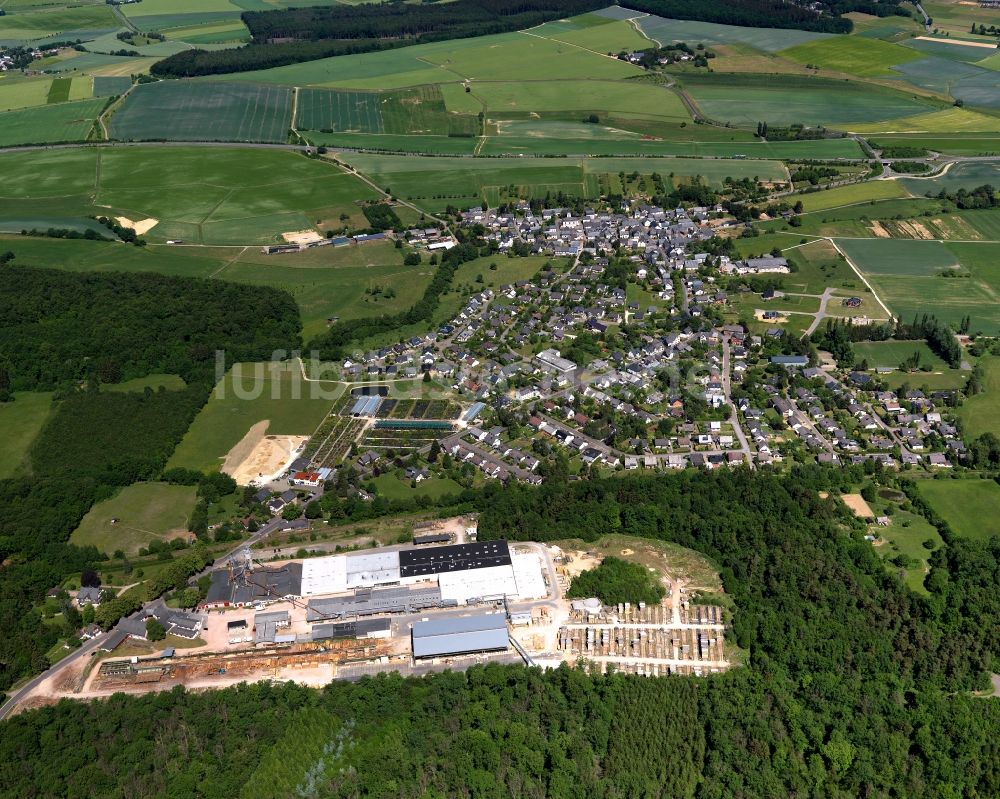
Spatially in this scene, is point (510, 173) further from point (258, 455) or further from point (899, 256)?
point (258, 455)

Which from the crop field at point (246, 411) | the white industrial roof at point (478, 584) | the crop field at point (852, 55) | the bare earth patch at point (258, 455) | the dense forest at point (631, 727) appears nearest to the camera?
the dense forest at point (631, 727)

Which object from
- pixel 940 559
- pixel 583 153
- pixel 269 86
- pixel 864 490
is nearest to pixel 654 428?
pixel 864 490

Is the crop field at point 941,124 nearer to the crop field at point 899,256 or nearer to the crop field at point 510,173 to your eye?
the crop field at point 510,173

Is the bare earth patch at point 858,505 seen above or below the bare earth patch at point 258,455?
above

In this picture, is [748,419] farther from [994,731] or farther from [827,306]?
[994,731]

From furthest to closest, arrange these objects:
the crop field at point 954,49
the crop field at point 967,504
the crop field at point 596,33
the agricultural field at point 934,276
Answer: the crop field at point 596,33 < the crop field at point 954,49 < the agricultural field at point 934,276 < the crop field at point 967,504

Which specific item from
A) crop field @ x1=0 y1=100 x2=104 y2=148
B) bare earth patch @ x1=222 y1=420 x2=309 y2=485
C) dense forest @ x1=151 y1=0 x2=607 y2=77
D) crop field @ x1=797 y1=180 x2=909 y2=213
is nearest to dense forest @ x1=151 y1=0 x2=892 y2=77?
dense forest @ x1=151 y1=0 x2=607 y2=77

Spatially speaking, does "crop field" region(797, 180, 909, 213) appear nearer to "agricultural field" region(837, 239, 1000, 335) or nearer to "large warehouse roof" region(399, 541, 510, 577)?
"agricultural field" region(837, 239, 1000, 335)

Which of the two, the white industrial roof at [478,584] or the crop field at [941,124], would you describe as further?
the crop field at [941,124]

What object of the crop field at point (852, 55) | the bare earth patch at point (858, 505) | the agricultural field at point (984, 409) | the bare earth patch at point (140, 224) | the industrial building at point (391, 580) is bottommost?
the bare earth patch at point (140, 224)

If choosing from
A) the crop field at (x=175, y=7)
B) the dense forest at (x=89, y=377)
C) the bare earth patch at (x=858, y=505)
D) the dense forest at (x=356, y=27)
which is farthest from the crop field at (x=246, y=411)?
the crop field at (x=175, y=7)
